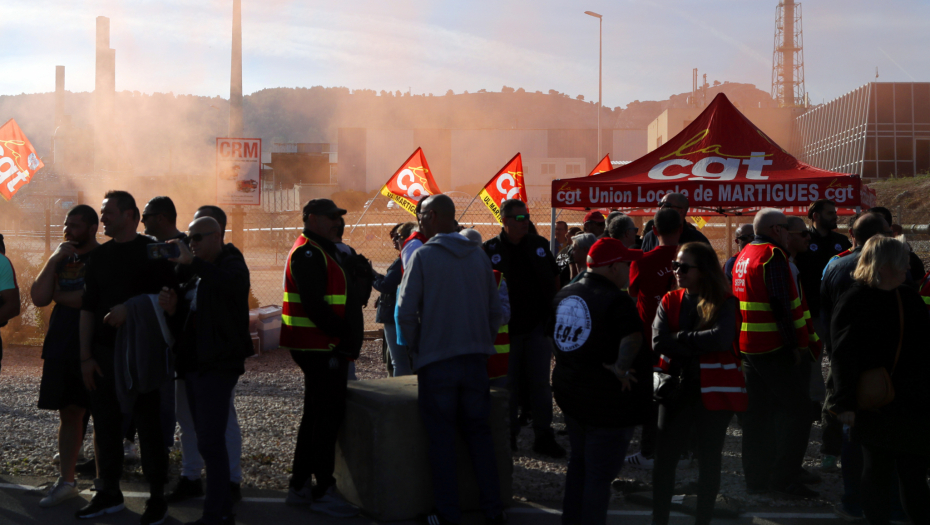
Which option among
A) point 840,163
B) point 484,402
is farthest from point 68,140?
point 484,402

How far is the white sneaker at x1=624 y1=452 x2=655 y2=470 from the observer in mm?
5207

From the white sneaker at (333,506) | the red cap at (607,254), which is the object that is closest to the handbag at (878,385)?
the red cap at (607,254)

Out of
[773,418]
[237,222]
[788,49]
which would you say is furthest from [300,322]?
[788,49]

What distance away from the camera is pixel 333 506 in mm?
4254

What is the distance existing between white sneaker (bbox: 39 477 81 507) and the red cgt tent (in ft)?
16.9

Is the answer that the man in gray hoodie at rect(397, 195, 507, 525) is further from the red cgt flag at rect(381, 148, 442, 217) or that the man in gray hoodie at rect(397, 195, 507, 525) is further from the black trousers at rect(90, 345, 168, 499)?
the red cgt flag at rect(381, 148, 442, 217)

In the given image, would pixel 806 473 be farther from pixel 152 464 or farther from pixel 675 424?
pixel 152 464

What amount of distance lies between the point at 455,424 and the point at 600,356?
978 millimetres

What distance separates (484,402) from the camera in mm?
4023

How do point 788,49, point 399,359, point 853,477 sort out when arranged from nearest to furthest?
point 853,477 < point 399,359 < point 788,49

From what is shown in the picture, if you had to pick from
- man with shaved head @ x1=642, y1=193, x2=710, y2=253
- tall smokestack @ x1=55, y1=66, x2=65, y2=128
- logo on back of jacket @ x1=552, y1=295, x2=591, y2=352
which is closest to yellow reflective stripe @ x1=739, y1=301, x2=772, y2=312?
man with shaved head @ x1=642, y1=193, x2=710, y2=253

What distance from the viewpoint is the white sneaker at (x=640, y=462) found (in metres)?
5.21

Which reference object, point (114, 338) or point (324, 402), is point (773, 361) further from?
point (114, 338)

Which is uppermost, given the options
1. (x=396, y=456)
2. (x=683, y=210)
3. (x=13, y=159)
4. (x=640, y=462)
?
(x=13, y=159)
